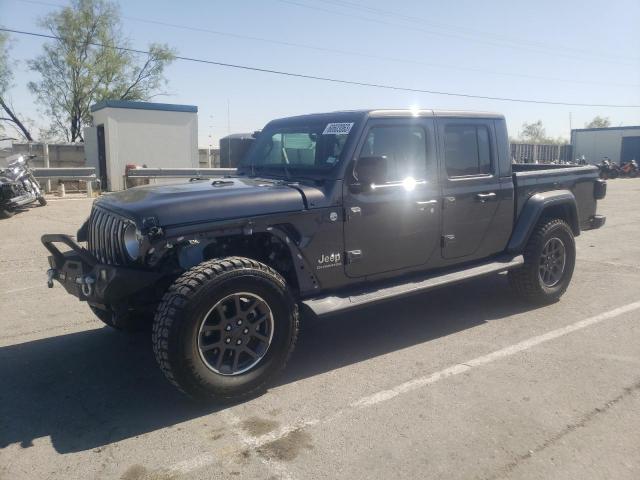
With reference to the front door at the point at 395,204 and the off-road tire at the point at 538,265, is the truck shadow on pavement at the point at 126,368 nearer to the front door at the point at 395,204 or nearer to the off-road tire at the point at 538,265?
the off-road tire at the point at 538,265

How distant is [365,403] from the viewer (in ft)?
11.8

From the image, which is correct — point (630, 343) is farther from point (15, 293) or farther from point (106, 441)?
point (15, 293)

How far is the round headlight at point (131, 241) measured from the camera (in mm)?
3491

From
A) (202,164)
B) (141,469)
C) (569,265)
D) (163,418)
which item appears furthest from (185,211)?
(202,164)

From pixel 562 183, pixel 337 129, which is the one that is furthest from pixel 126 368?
pixel 562 183

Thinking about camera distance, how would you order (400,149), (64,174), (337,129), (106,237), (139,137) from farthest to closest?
(139,137)
(64,174)
(400,149)
(337,129)
(106,237)

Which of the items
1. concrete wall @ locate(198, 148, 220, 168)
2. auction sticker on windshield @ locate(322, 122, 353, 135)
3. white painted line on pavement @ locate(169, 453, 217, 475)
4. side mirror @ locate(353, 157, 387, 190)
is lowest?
white painted line on pavement @ locate(169, 453, 217, 475)

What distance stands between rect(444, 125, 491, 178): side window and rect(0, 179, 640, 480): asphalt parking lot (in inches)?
57.9

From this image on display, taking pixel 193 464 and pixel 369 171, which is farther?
pixel 369 171

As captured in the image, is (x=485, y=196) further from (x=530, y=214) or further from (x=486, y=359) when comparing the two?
(x=486, y=359)

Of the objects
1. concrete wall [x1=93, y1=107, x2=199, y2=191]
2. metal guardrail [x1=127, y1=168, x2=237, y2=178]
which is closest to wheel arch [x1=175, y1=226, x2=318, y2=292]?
metal guardrail [x1=127, y1=168, x2=237, y2=178]

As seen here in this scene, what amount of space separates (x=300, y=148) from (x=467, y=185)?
5.20ft

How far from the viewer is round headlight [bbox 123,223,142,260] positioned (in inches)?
137

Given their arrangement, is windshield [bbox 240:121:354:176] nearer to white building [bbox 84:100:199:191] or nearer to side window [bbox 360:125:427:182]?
side window [bbox 360:125:427:182]
